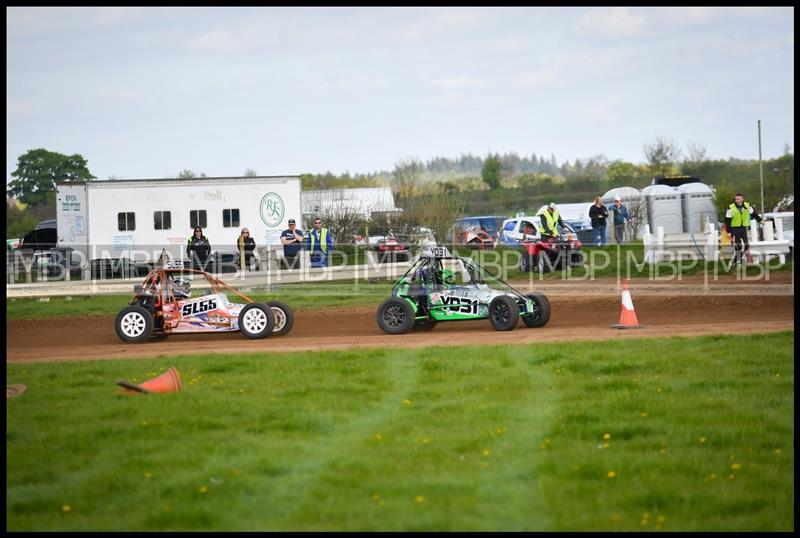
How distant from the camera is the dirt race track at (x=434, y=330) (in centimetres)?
1484

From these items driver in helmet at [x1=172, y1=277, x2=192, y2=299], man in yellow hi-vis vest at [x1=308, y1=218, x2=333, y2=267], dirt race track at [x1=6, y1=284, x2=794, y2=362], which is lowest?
dirt race track at [x1=6, y1=284, x2=794, y2=362]

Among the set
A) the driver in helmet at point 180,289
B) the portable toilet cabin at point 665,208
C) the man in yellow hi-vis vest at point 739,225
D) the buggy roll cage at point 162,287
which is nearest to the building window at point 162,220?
the driver in helmet at point 180,289

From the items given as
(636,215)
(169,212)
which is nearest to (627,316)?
(169,212)

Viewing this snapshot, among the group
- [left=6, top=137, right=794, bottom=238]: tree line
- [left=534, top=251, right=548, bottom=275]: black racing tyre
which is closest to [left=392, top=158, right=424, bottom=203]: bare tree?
[left=6, top=137, right=794, bottom=238]: tree line

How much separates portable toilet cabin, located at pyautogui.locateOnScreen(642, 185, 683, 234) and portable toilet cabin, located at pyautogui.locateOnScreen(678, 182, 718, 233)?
0.26 metres

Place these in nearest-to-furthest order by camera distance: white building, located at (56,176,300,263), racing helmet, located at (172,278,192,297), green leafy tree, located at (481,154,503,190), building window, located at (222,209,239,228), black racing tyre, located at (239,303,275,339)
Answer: black racing tyre, located at (239,303,275,339), racing helmet, located at (172,278,192,297), white building, located at (56,176,300,263), building window, located at (222,209,239,228), green leafy tree, located at (481,154,503,190)

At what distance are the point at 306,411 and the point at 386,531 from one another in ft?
11.6

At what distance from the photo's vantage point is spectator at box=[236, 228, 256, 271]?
25.1 meters

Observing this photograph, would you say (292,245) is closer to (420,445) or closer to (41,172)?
(420,445)

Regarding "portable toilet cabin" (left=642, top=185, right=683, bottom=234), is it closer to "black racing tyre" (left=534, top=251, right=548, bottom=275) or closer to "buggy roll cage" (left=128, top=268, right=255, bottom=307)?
"black racing tyre" (left=534, top=251, right=548, bottom=275)

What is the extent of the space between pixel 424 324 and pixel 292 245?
879 cm

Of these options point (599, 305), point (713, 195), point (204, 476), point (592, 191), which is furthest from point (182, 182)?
point (592, 191)

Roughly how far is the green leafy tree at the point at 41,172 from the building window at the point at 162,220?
39837mm

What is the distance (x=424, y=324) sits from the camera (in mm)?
17062
